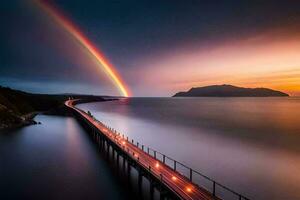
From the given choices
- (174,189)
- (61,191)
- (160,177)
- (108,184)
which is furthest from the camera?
(108,184)

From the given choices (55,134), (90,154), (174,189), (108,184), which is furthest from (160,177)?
(55,134)

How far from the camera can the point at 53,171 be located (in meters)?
36.4

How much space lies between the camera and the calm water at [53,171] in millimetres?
28484

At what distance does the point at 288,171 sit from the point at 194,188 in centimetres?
2304

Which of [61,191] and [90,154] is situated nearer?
[61,191]

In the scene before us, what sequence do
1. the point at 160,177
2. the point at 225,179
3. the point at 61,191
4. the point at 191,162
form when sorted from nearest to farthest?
the point at 160,177 → the point at 61,191 → the point at 225,179 → the point at 191,162

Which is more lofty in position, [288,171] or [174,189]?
[174,189]

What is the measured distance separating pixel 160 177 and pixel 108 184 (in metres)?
10.7

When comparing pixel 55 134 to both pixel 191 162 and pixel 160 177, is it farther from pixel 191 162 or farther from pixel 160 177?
pixel 160 177

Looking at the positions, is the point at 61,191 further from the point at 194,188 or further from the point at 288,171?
the point at 288,171

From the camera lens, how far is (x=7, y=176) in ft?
112

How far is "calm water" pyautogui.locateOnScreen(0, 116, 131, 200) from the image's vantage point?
28484 mm

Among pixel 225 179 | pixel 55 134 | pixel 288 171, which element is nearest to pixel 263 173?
pixel 288 171

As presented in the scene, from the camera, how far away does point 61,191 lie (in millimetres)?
28969
